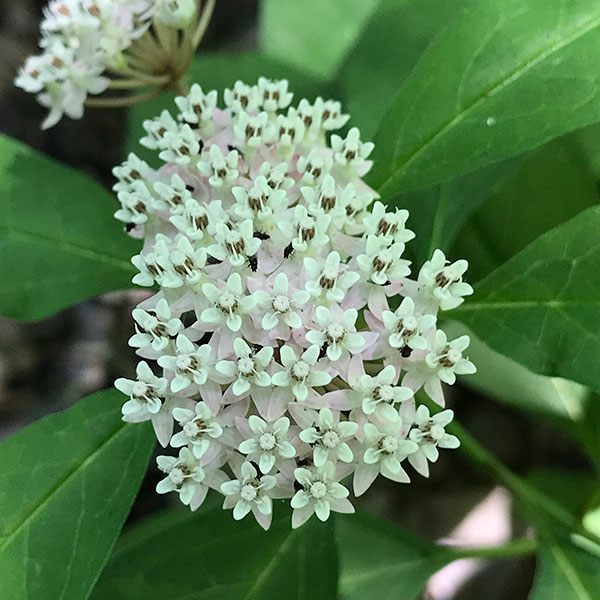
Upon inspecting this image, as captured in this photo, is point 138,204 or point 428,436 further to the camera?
point 138,204

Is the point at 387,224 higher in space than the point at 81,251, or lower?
higher

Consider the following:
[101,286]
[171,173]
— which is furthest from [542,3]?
[101,286]

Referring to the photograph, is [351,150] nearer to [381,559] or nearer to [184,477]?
[184,477]

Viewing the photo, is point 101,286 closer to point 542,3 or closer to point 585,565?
point 542,3

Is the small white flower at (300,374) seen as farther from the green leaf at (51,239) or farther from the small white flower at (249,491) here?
the green leaf at (51,239)

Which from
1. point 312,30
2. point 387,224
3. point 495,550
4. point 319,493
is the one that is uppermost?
Result: point 312,30

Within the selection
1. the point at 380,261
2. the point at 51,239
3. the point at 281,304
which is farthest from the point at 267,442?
the point at 51,239

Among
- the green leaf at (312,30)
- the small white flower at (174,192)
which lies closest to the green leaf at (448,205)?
the small white flower at (174,192)

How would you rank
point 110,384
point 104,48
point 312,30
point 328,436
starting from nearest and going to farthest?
point 328,436, point 104,48, point 312,30, point 110,384
